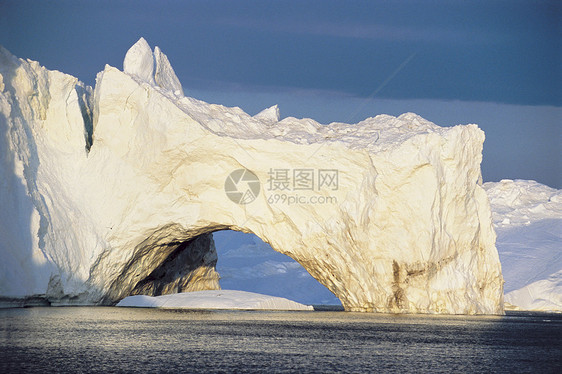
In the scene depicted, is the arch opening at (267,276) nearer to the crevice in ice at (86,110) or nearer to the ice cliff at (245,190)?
the ice cliff at (245,190)

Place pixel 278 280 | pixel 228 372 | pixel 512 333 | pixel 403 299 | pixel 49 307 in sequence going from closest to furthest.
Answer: pixel 228 372 < pixel 512 333 < pixel 49 307 < pixel 403 299 < pixel 278 280

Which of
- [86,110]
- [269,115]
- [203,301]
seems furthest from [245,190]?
[86,110]

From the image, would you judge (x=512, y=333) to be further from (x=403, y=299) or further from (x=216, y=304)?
(x=216, y=304)

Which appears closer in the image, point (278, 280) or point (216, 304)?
point (216, 304)

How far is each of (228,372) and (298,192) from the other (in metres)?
25.3

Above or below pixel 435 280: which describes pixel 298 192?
above

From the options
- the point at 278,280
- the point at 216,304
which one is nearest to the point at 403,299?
the point at 216,304

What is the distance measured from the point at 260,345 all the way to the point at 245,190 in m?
20.3

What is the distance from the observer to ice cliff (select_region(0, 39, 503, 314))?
135 feet

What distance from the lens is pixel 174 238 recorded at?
151ft
